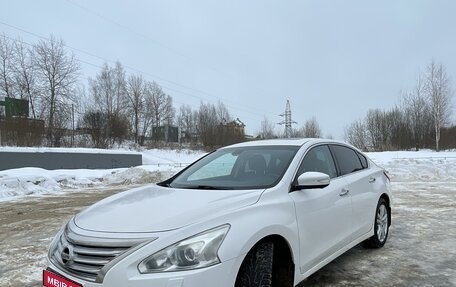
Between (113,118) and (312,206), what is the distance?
147 ft

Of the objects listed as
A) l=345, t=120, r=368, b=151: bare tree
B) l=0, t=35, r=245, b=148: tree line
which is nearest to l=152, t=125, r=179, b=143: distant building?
l=0, t=35, r=245, b=148: tree line

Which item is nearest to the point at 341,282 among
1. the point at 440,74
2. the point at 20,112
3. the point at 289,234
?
the point at 289,234

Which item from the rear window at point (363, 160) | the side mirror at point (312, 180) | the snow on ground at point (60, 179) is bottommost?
the snow on ground at point (60, 179)

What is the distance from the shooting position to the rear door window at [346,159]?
504 cm

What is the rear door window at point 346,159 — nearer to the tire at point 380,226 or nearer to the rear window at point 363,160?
the rear window at point 363,160

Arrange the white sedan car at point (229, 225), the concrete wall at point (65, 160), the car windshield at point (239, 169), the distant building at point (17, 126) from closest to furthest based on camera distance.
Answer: the white sedan car at point (229, 225) → the car windshield at point (239, 169) → the concrete wall at point (65, 160) → the distant building at point (17, 126)

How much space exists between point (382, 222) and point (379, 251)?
426 mm

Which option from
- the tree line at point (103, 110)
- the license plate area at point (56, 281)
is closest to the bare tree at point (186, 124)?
the tree line at point (103, 110)

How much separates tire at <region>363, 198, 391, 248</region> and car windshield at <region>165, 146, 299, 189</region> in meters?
2.12

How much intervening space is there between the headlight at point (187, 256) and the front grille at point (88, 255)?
7.5 inches

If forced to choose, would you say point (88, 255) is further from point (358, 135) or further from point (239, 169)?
point (358, 135)

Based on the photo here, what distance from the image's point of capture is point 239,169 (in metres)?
4.45

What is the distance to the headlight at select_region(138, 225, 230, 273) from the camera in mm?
2600

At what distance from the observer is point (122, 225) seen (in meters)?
2.94
